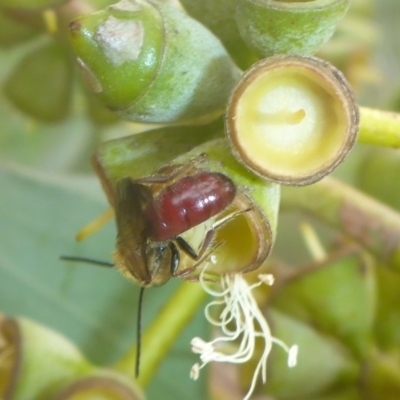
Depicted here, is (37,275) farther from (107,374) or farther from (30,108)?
(107,374)

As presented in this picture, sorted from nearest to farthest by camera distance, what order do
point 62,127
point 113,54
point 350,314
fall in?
1. point 113,54
2. point 350,314
3. point 62,127

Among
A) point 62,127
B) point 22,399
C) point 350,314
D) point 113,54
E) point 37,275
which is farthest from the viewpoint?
point 62,127

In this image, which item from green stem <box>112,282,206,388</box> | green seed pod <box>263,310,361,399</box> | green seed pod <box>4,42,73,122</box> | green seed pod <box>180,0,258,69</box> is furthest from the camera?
green seed pod <box>4,42,73,122</box>

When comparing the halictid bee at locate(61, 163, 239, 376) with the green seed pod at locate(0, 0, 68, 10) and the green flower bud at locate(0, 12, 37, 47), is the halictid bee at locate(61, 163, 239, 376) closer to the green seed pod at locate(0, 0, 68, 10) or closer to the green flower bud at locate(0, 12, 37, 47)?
the green seed pod at locate(0, 0, 68, 10)

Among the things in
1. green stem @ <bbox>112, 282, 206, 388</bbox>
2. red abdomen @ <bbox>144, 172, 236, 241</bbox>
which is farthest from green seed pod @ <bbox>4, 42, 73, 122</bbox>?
red abdomen @ <bbox>144, 172, 236, 241</bbox>

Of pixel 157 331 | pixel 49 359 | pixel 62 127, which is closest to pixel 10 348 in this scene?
pixel 49 359

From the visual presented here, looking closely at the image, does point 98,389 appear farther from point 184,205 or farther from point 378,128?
point 378,128

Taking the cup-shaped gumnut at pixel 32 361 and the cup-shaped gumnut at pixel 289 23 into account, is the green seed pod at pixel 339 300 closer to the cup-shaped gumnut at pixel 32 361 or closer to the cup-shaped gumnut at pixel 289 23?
the cup-shaped gumnut at pixel 32 361
